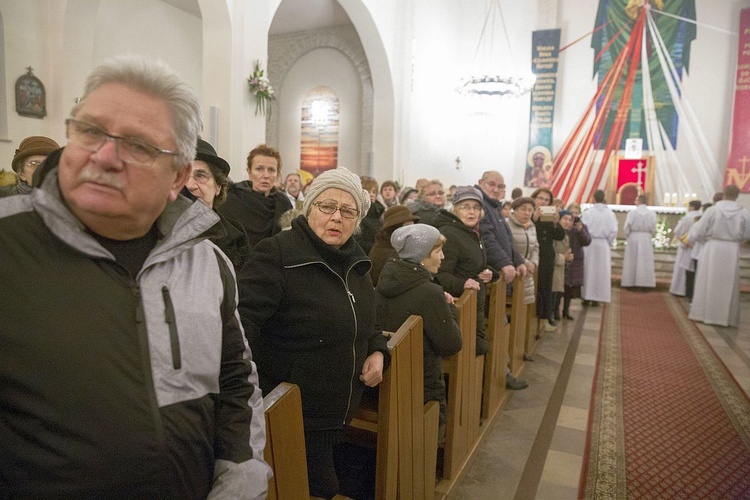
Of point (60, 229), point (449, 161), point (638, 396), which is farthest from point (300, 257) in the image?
point (449, 161)

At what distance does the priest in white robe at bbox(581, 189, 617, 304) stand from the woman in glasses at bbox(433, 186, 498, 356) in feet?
15.5

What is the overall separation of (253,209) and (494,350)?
1.86 m

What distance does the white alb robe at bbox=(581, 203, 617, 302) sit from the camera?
305 inches

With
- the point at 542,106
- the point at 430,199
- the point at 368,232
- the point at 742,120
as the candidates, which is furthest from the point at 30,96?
the point at 742,120

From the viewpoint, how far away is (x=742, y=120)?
36.0 feet

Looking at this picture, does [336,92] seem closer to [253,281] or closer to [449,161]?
[449,161]

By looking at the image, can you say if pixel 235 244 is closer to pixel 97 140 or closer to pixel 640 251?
pixel 97 140

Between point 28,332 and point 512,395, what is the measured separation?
3.81 meters

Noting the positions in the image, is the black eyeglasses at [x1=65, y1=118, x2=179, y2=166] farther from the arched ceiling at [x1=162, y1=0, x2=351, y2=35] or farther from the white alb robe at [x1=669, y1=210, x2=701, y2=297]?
the arched ceiling at [x1=162, y1=0, x2=351, y2=35]

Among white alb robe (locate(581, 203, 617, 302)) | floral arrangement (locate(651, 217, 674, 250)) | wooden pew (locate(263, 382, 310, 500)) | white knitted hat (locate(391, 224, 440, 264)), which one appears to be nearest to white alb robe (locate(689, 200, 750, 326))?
white alb robe (locate(581, 203, 617, 302))

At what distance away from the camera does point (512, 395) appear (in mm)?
4082

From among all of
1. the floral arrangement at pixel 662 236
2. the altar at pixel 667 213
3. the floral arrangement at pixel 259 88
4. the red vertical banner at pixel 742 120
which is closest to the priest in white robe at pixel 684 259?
the floral arrangement at pixel 662 236

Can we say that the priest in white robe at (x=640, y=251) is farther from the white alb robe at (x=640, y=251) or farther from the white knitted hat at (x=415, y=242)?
the white knitted hat at (x=415, y=242)

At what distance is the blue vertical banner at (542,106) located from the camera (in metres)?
12.5
